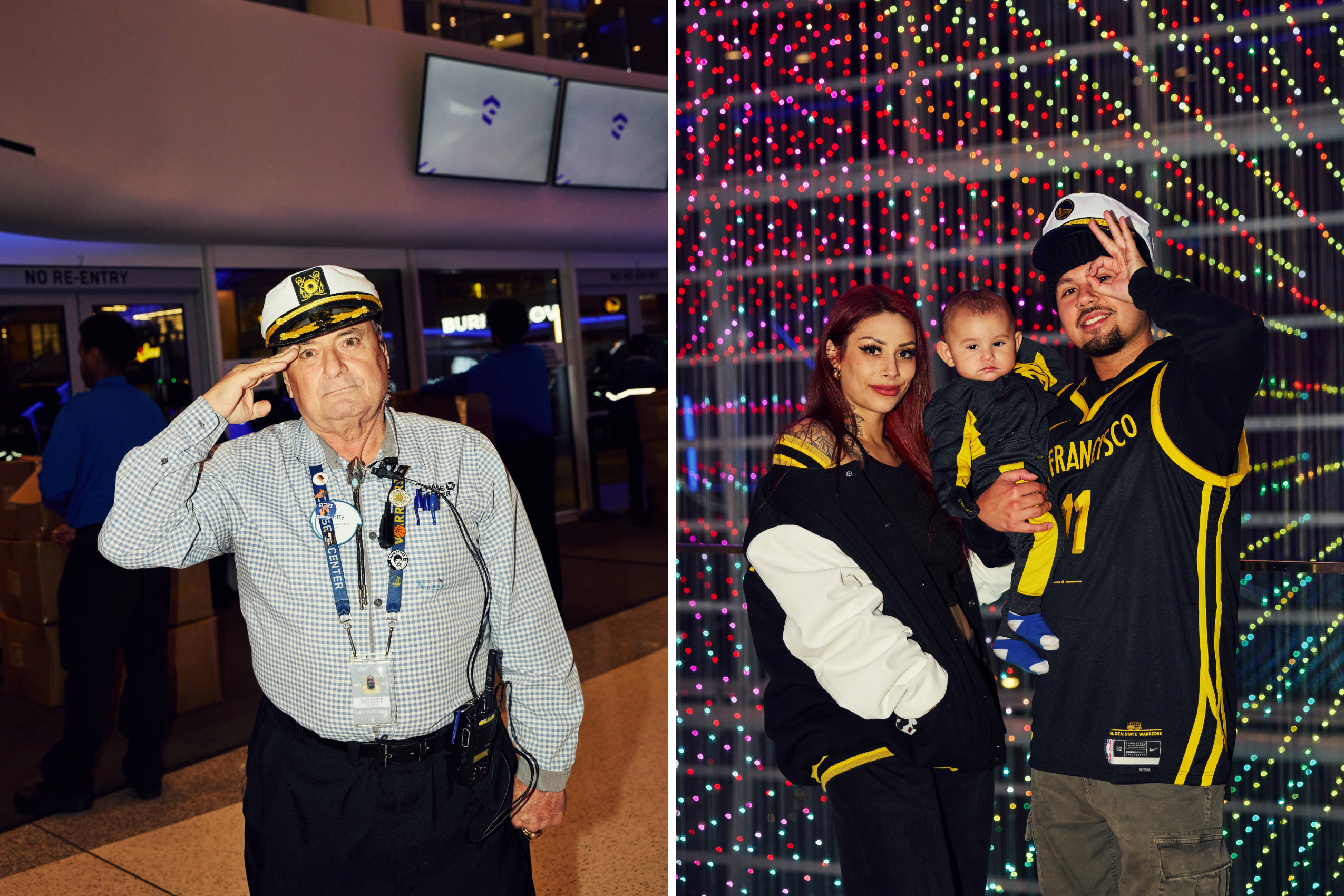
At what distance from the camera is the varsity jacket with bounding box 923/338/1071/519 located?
5.81 feet

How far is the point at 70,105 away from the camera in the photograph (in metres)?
4.89

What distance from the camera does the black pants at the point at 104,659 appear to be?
11.9 feet

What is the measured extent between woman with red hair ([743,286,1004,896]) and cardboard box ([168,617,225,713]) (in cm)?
367

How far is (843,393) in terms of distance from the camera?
184 centimetres

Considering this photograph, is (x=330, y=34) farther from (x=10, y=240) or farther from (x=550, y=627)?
(x=550, y=627)

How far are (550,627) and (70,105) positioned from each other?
4533mm

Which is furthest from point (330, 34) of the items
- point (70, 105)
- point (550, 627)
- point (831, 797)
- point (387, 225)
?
point (831, 797)

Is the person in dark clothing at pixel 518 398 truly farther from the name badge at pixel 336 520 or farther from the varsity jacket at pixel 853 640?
the varsity jacket at pixel 853 640

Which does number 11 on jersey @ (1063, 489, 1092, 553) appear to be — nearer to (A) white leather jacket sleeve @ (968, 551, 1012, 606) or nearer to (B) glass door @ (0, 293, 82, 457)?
(A) white leather jacket sleeve @ (968, 551, 1012, 606)

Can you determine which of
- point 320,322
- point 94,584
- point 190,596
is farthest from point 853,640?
point 190,596

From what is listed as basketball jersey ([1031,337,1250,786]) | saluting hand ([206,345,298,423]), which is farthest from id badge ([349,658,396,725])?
basketball jersey ([1031,337,1250,786])

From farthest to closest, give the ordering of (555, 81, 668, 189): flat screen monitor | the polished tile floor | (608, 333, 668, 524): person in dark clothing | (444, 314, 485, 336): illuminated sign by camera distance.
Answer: (608, 333, 668, 524): person in dark clothing
(444, 314, 485, 336): illuminated sign
(555, 81, 668, 189): flat screen monitor
the polished tile floor

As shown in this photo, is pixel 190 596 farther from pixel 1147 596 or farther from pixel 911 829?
pixel 1147 596

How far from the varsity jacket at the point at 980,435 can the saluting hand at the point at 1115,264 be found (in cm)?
22
